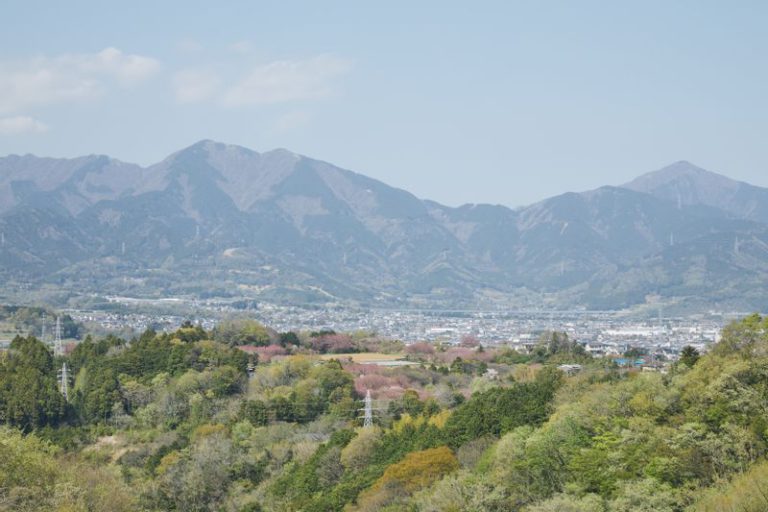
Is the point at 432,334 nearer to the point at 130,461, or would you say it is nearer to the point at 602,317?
the point at 602,317

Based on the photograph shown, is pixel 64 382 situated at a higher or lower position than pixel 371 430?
higher

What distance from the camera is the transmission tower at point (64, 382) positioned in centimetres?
6425

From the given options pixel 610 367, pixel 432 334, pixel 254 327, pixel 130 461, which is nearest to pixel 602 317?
pixel 432 334

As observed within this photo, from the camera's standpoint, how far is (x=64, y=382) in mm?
65062

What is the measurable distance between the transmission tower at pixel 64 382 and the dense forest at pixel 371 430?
1.39 feet

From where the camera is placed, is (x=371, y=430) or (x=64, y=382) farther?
(x=64, y=382)

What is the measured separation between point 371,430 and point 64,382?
2330 cm

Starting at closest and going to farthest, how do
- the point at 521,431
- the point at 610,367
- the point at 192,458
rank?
the point at 521,431
the point at 192,458
the point at 610,367

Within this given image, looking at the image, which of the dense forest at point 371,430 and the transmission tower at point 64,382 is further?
the transmission tower at point 64,382

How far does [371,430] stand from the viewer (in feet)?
160

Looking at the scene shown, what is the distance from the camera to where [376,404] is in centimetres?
5875

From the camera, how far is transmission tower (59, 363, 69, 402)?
211 feet

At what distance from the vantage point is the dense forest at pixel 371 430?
106 feet

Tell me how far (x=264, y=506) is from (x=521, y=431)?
1036 cm
